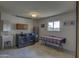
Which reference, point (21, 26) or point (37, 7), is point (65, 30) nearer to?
point (37, 7)

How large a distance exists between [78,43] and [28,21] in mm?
793

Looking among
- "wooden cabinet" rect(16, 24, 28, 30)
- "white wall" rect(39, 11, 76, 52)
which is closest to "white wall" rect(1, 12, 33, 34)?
"wooden cabinet" rect(16, 24, 28, 30)

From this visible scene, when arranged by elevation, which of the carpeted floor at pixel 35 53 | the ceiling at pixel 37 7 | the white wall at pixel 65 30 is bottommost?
the carpeted floor at pixel 35 53

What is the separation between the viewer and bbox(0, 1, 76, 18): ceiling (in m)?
1.16

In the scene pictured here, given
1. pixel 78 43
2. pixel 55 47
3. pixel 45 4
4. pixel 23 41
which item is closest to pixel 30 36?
pixel 23 41

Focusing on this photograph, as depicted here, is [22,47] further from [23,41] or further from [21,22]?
[21,22]

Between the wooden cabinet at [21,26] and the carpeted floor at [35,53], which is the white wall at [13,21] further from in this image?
the carpeted floor at [35,53]

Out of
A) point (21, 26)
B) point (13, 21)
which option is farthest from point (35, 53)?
point (13, 21)

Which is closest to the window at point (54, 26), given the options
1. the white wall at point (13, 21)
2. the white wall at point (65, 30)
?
the white wall at point (65, 30)

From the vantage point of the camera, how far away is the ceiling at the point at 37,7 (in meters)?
1.16

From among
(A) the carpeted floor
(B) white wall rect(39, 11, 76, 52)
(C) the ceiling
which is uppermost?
(C) the ceiling

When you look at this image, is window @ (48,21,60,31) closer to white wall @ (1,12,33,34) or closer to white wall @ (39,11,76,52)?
white wall @ (39,11,76,52)

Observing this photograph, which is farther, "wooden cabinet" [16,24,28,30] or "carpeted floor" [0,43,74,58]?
"wooden cabinet" [16,24,28,30]

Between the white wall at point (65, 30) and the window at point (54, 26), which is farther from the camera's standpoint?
the window at point (54, 26)
